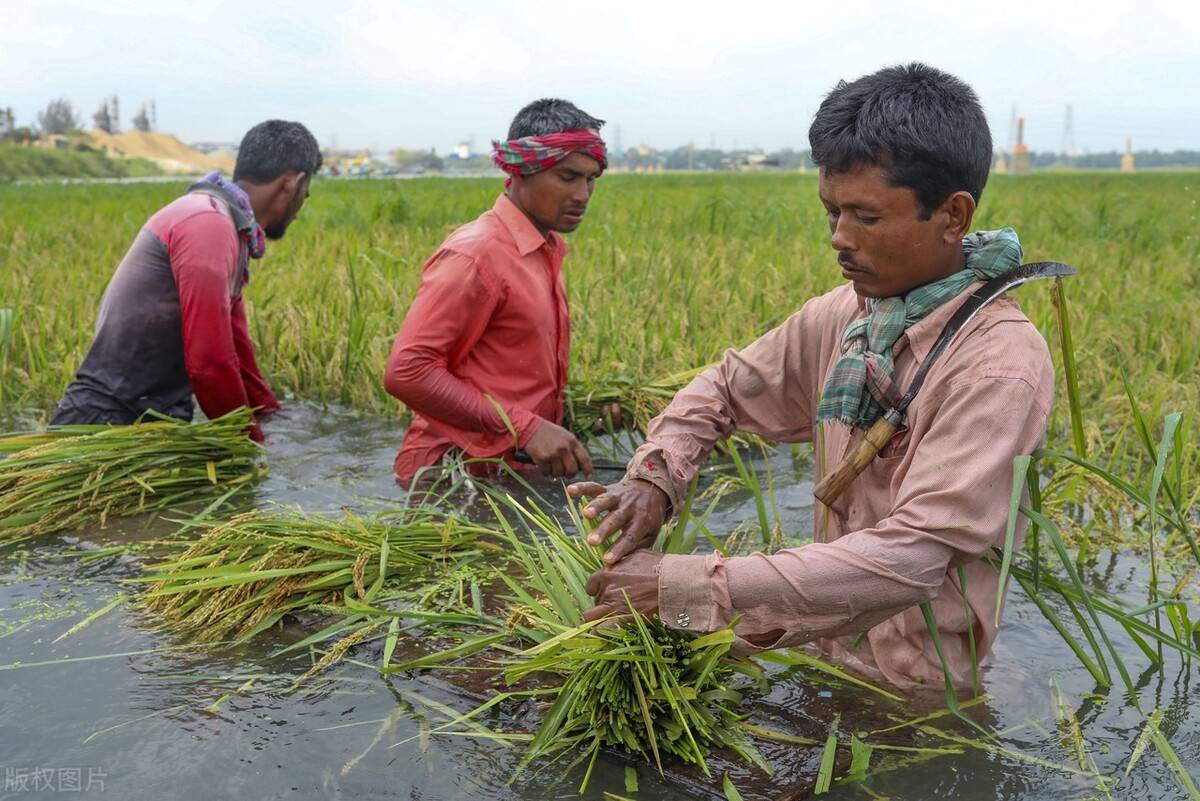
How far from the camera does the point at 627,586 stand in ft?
6.57

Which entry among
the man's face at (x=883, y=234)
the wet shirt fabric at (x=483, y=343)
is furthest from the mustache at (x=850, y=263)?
the wet shirt fabric at (x=483, y=343)

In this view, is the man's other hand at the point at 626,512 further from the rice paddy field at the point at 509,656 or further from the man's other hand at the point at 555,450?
the man's other hand at the point at 555,450

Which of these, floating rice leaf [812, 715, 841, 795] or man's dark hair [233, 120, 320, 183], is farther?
man's dark hair [233, 120, 320, 183]

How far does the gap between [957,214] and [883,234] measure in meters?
0.13

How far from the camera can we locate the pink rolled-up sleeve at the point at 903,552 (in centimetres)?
185

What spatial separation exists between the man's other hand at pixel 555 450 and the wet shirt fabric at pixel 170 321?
1157 mm

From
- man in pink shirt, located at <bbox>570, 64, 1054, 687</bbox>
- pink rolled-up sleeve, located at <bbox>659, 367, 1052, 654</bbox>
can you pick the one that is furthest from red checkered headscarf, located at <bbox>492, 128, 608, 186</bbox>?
pink rolled-up sleeve, located at <bbox>659, 367, 1052, 654</bbox>

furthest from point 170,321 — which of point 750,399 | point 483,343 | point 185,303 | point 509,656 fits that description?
point 750,399

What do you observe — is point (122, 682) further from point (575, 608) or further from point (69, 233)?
point (69, 233)

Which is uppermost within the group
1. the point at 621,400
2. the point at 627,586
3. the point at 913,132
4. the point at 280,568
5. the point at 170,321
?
the point at 913,132

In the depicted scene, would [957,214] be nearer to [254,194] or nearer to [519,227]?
[519,227]

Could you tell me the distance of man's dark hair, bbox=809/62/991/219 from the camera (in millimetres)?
1939

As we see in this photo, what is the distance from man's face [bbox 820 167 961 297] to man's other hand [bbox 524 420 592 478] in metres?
1.66

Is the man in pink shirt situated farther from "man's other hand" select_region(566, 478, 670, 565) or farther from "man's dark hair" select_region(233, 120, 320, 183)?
"man's dark hair" select_region(233, 120, 320, 183)
